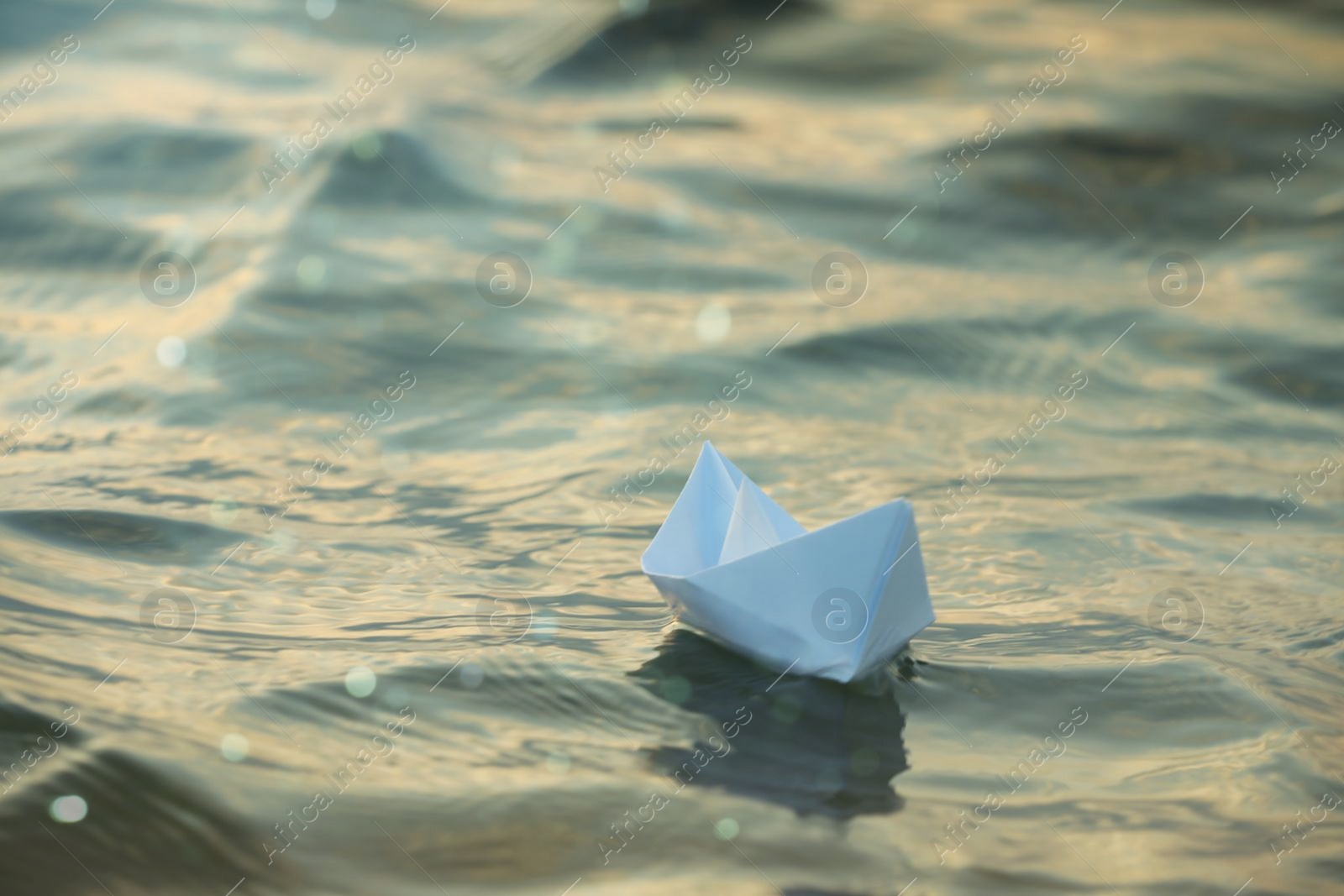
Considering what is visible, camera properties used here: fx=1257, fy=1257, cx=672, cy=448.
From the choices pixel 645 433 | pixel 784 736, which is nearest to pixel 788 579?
pixel 784 736

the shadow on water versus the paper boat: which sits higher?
the paper boat

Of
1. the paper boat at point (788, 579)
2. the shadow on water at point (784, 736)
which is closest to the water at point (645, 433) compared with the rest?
the shadow on water at point (784, 736)

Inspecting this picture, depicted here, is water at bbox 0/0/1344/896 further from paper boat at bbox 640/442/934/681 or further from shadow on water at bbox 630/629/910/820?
paper boat at bbox 640/442/934/681

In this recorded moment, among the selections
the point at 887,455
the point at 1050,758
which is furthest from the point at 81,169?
the point at 1050,758

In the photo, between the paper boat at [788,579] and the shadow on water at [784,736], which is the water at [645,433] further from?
the paper boat at [788,579]

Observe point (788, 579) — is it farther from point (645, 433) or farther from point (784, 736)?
point (645, 433)

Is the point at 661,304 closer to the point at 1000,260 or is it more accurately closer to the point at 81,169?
the point at 1000,260

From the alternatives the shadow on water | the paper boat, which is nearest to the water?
the shadow on water
